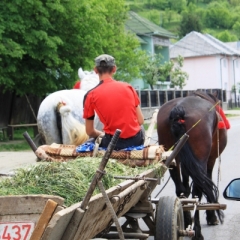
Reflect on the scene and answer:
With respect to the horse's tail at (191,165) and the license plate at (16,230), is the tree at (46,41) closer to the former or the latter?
the horse's tail at (191,165)

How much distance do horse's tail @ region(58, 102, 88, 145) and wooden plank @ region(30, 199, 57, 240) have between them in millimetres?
5435

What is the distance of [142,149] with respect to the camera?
6.48m

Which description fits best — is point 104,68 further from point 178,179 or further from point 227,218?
point 227,218

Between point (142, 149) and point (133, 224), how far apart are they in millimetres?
777

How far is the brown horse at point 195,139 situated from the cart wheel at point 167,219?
6.12ft

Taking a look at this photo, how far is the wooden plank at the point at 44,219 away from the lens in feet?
→ 12.0

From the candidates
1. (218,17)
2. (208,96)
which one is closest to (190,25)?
(218,17)

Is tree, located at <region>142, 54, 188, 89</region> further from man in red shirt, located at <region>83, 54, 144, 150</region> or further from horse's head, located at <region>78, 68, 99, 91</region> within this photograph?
man in red shirt, located at <region>83, 54, 144, 150</region>

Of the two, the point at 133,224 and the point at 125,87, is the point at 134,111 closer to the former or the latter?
the point at 125,87

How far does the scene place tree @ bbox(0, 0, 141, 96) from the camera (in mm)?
21172

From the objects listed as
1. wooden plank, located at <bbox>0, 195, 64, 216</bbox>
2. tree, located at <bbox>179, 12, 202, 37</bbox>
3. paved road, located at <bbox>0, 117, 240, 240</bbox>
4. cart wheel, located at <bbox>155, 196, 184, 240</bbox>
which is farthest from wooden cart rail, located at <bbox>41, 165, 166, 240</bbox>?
tree, located at <bbox>179, 12, 202, 37</bbox>

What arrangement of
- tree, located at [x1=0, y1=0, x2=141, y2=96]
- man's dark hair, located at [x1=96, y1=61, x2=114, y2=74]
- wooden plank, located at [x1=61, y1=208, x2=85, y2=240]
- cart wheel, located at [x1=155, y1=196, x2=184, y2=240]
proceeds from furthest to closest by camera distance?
1. tree, located at [x1=0, y1=0, x2=141, y2=96]
2. man's dark hair, located at [x1=96, y1=61, x2=114, y2=74]
3. cart wheel, located at [x1=155, y1=196, x2=184, y2=240]
4. wooden plank, located at [x1=61, y1=208, x2=85, y2=240]

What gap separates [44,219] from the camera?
3.67 m

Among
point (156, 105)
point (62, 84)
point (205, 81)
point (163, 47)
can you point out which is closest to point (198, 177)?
point (62, 84)
